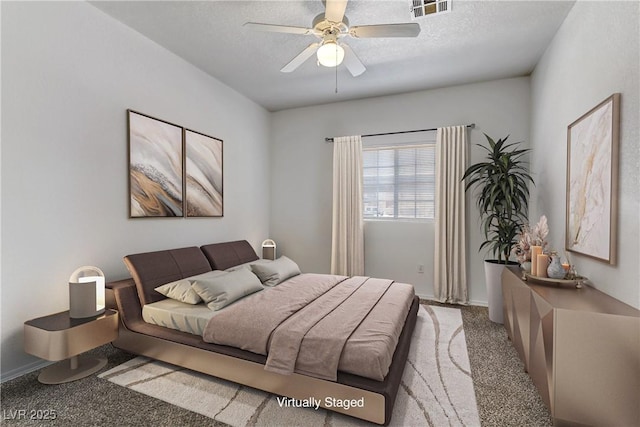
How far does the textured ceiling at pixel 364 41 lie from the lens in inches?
95.4

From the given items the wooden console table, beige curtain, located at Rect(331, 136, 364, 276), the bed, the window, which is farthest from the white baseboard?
the window

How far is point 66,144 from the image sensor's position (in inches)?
91.4

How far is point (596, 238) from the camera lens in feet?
6.54

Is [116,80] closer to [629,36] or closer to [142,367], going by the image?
[142,367]

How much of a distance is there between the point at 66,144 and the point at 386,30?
262cm

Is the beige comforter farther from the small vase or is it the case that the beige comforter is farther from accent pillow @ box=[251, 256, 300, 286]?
the small vase

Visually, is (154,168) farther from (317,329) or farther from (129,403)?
(317,329)

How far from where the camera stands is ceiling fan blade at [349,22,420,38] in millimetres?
2029

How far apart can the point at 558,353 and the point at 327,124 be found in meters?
3.92

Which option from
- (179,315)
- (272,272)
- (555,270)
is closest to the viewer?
(555,270)

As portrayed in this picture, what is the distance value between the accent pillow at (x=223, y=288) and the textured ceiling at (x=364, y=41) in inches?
90.2

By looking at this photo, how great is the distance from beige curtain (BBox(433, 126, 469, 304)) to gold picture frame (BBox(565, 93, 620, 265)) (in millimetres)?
1384

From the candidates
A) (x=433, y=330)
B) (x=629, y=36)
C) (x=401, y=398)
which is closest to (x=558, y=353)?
(x=401, y=398)

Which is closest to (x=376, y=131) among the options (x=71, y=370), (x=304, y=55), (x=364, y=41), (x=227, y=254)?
(x=364, y=41)
